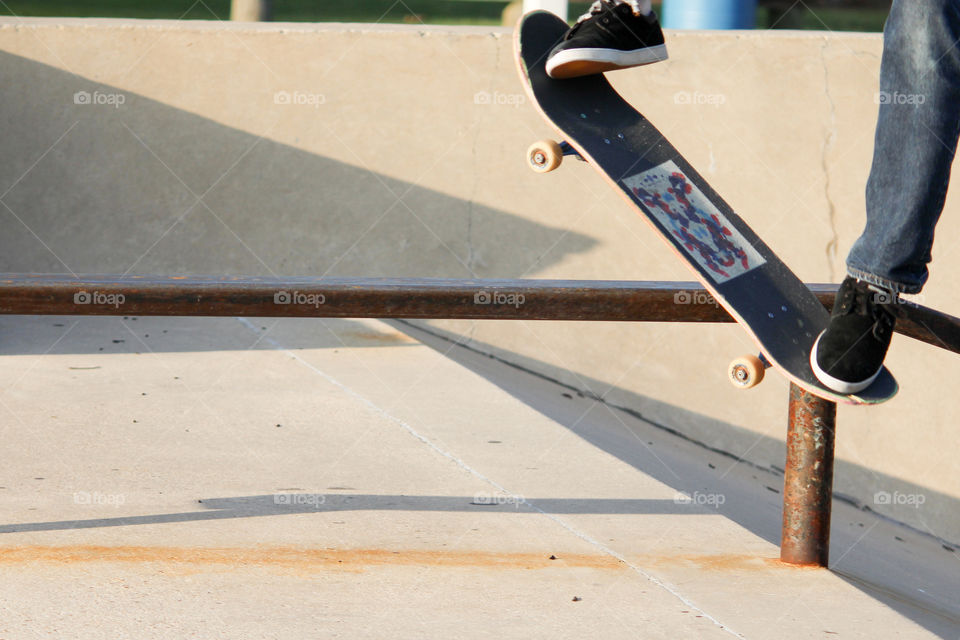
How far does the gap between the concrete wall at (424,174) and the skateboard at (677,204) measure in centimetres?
258

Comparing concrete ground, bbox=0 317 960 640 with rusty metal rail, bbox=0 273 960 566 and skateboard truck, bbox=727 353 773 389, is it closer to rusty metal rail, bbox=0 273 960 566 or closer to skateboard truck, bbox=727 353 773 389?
rusty metal rail, bbox=0 273 960 566

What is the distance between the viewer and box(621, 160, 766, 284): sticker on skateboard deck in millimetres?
2826

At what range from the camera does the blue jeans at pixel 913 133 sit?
1.84 metres

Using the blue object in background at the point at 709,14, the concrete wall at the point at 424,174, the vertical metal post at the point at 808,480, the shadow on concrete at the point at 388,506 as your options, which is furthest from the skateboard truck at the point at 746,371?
the blue object in background at the point at 709,14

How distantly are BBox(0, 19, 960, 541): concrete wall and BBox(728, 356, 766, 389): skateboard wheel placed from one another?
3.21m

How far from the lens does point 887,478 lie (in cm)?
558

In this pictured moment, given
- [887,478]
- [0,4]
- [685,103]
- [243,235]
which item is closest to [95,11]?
[0,4]

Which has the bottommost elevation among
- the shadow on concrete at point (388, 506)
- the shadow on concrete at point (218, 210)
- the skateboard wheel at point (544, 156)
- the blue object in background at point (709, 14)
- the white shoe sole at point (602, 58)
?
the shadow on concrete at point (388, 506)

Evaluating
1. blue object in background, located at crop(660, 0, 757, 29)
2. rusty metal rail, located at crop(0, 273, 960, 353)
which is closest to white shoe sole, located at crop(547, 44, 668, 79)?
rusty metal rail, located at crop(0, 273, 960, 353)

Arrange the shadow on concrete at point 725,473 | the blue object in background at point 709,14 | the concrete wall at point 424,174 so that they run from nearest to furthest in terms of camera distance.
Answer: the shadow on concrete at point 725,473 < the concrete wall at point 424,174 < the blue object in background at point 709,14

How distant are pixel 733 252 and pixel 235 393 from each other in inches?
93.4

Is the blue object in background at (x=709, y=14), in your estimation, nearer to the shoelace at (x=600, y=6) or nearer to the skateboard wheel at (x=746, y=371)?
the shoelace at (x=600, y=6)

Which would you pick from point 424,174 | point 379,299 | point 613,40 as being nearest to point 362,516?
point 379,299

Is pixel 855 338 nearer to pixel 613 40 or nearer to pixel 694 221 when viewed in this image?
pixel 694 221
